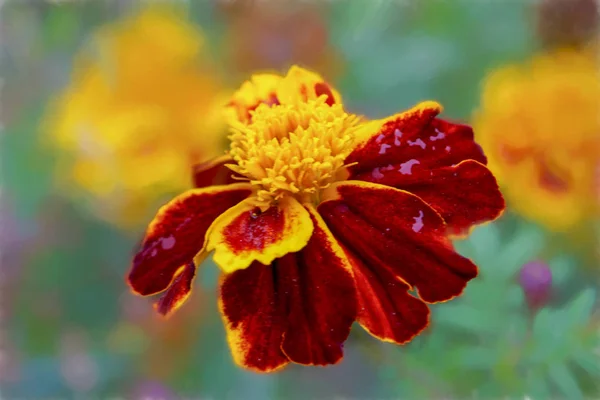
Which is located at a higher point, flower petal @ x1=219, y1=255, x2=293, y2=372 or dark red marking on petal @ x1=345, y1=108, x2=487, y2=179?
dark red marking on petal @ x1=345, y1=108, x2=487, y2=179

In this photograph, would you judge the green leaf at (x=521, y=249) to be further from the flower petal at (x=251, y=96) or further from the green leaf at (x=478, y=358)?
the flower petal at (x=251, y=96)

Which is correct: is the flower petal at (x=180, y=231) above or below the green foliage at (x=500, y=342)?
above

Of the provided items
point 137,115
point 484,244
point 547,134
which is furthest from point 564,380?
point 137,115

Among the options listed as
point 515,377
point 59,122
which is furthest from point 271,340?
point 59,122

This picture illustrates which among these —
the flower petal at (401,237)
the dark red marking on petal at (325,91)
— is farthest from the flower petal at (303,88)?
the flower petal at (401,237)

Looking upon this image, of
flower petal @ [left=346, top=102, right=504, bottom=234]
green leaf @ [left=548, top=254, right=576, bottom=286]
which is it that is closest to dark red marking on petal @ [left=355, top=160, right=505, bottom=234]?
flower petal @ [left=346, top=102, right=504, bottom=234]

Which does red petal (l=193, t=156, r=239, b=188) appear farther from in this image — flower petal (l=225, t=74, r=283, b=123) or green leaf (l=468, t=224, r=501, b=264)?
green leaf (l=468, t=224, r=501, b=264)
